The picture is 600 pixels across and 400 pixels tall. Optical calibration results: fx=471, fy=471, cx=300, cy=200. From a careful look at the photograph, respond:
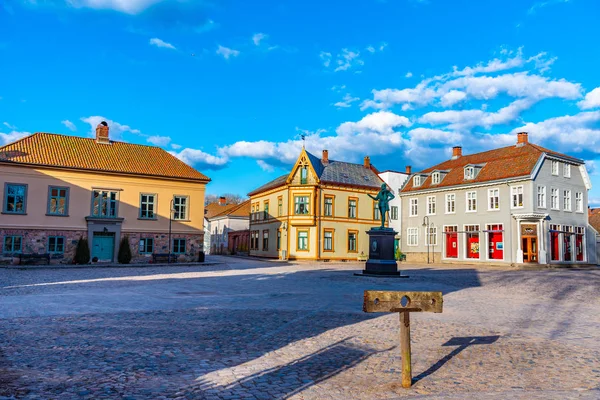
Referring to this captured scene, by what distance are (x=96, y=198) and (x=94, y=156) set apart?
3.27 metres

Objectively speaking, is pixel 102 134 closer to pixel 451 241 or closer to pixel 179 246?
pixel 179 246

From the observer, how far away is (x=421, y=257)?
44.3 metres

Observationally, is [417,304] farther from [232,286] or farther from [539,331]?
[232,286]

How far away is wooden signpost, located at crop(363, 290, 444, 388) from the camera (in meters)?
5.71

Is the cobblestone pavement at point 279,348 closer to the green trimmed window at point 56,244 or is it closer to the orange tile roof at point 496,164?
the green trimmed window at point 56,244

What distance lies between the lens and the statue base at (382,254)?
74.0 ft

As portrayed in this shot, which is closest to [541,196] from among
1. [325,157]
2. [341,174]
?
[341,174]

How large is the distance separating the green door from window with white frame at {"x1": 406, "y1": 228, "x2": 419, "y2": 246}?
27895 millimetres

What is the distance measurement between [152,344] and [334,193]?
36.5m

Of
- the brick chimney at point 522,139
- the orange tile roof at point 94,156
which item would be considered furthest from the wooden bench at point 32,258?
the brick chimney at point 522,139

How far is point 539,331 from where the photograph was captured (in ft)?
31.2

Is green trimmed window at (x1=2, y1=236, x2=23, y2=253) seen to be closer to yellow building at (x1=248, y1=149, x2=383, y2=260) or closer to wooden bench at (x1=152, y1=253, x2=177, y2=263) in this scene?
wooden bench at (x1=152, y1=253, x2=177, y2=263)

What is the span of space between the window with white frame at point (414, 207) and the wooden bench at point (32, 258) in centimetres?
3223

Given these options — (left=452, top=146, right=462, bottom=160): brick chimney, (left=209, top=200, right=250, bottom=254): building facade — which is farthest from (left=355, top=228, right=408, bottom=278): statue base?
(left=209, top=200, right=250, bottom=254): building facade
